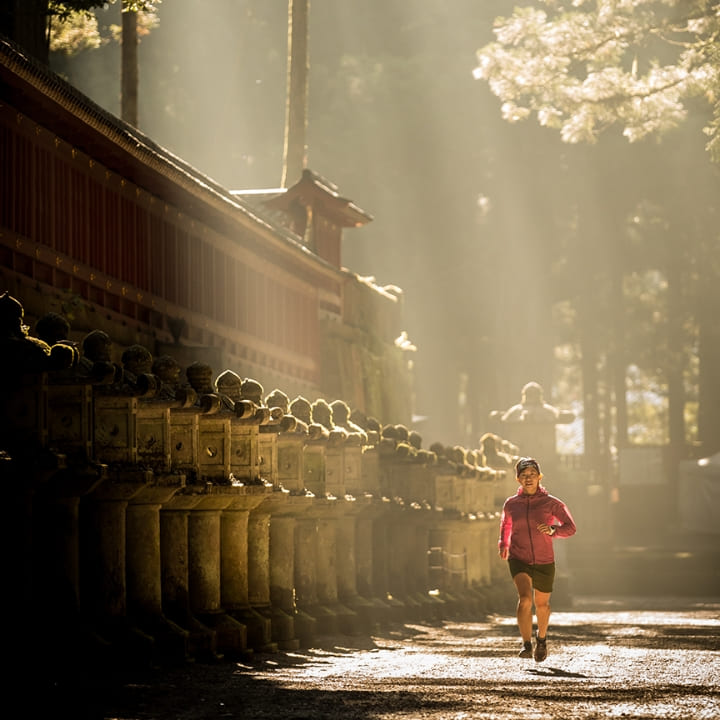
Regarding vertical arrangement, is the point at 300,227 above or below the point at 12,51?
above

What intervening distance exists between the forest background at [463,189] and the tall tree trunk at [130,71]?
10182 millimetres

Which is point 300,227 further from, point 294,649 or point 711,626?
point 294,649

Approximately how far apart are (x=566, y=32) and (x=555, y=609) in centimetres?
994

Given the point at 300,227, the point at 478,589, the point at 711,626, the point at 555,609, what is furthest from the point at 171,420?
the point at 300,227

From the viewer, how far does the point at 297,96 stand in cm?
4484

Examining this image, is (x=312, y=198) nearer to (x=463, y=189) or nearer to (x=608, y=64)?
(x=608, y=64)

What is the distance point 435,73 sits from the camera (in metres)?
51.5

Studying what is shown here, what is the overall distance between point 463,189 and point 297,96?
25.5 ft

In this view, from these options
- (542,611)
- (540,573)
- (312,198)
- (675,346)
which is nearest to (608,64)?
(312,198)

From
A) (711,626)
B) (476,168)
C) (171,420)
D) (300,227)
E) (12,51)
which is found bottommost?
(711,626)

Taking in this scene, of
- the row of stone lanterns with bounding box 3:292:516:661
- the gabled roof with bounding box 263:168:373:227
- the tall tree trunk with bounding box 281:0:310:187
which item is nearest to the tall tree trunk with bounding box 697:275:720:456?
the tall tree trunk with bounding box 281:0:310:187

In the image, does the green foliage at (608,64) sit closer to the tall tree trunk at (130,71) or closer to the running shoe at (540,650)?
the tall tree trunk at (130,71)

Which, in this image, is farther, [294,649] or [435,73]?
[435,73]

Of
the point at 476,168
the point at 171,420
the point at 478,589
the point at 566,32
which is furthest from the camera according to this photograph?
the point at 476,168
